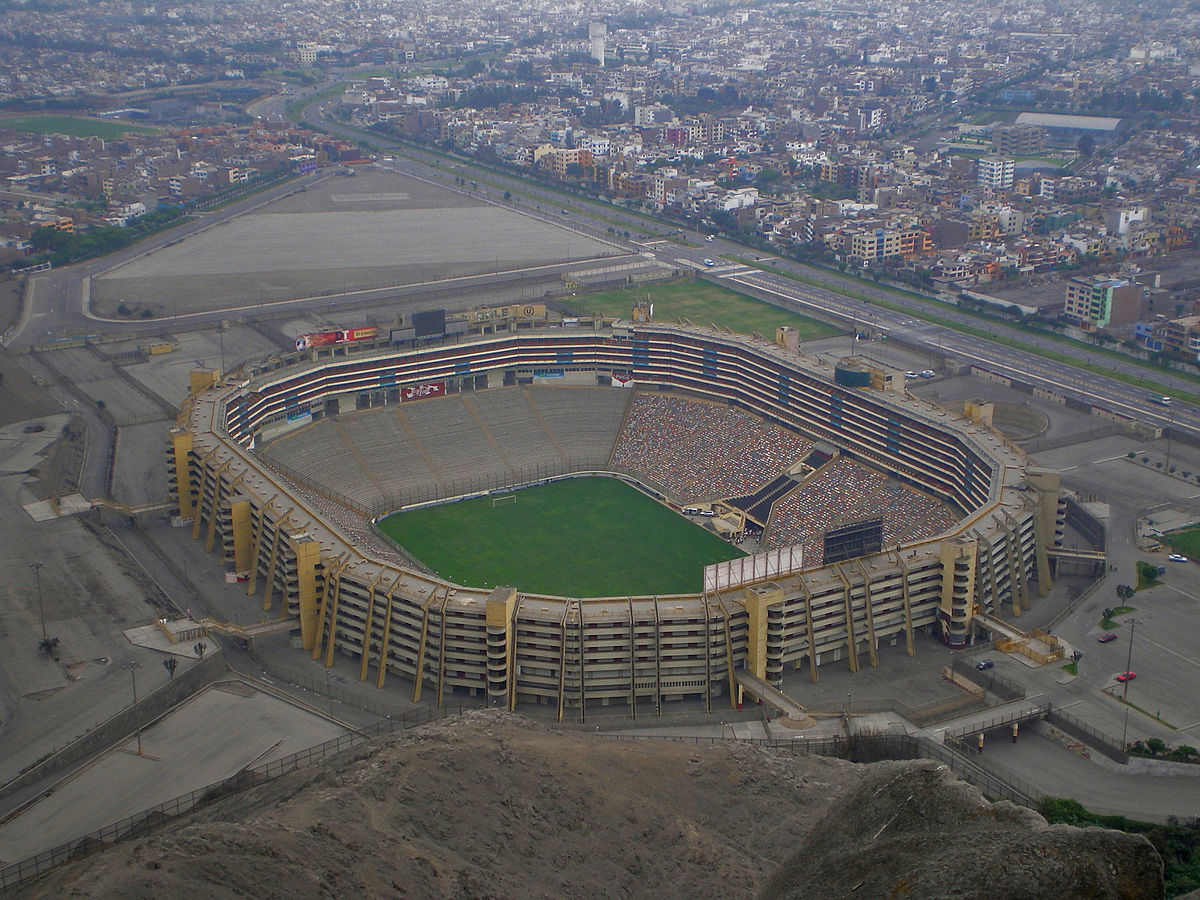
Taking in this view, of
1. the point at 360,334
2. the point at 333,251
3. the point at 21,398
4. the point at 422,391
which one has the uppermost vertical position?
the point at 360,334

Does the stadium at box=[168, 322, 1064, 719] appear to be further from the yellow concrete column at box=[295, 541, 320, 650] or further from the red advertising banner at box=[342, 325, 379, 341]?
the red advertising banner at box=[342, 325, 379, 341]

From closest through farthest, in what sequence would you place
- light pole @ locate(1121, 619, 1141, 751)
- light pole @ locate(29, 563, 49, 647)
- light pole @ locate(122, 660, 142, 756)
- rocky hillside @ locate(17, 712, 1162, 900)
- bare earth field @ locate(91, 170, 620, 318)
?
1. rocky hillside @ locate(17, 712, 1162, 900)
2. light pole @ locate(122, 660, 142, 756)
3. light pole @ locate(1121, 619, 1141, 751)
4. light pole @ locate(29, 563, 49, 647)
5. bare earth field @ locate(91, 170, 620, 318)

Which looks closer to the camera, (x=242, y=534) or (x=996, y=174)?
(x=242, y=534)

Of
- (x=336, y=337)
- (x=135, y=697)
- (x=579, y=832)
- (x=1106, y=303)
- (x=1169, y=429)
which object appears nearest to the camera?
(x=579, y=832)

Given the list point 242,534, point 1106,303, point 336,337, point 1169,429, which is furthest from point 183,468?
point 1106,303

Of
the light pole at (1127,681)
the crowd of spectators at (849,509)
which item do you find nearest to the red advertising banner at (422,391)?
the crowd of spectators at (849,509)

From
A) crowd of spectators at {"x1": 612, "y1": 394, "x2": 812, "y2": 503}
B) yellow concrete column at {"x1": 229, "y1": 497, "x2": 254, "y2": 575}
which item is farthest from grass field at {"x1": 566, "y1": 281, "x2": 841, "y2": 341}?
yellow concrete column at {"x1": 229, "y1": 497, "x2": 254, "y2": 575}

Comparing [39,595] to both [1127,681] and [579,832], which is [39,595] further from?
[1127,681]

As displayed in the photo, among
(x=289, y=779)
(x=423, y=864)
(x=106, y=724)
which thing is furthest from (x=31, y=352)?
(x=423, y=864)
